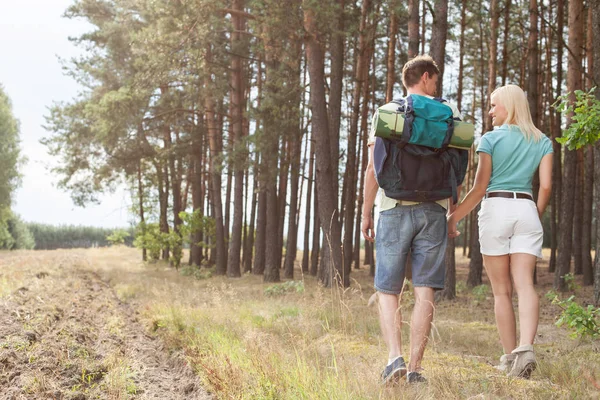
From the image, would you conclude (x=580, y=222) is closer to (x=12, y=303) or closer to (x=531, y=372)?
(x=531, y=372)

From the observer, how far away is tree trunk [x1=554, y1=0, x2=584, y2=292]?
1386 centimetres

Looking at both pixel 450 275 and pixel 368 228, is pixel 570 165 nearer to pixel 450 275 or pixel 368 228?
pixel 450 275

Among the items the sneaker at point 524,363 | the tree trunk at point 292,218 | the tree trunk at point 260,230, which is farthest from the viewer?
the tree trunk at point 260,230

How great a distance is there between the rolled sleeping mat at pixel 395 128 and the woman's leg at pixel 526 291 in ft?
3.94

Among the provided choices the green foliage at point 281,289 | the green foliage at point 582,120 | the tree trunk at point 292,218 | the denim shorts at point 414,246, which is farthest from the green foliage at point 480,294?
the denim shorts at point 414,246

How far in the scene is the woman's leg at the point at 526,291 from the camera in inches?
184

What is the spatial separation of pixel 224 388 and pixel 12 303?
6.39 m

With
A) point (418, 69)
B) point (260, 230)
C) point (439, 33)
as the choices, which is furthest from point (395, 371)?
point (260, 230)

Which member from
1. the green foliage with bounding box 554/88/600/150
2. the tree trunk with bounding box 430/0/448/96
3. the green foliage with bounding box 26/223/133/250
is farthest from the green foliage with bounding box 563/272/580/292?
the green foliage with bounding box 26/223/133/250

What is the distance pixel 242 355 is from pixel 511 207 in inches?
103

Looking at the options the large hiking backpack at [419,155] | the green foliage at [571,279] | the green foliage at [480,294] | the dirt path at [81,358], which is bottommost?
the green foliage at [480,294]

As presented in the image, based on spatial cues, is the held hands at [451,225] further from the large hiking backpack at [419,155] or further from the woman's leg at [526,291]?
the woman's leg at [526,291]

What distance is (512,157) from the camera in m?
4.80

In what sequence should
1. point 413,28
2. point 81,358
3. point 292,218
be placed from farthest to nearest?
point 292,218, point 413,28, point 81,358
